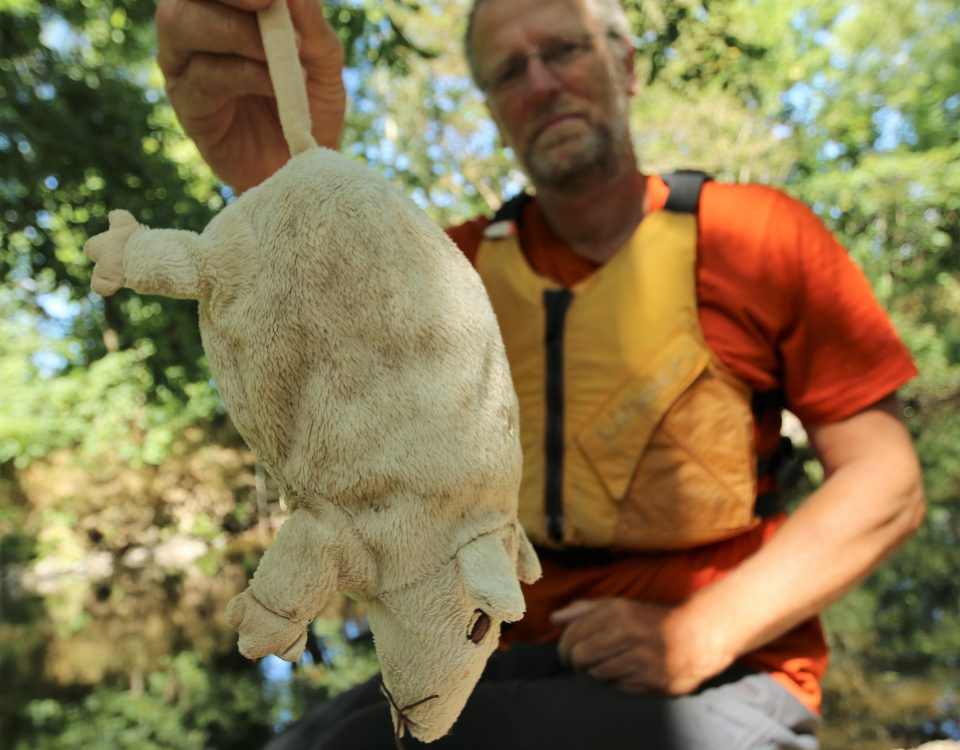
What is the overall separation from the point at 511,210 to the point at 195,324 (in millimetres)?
2083

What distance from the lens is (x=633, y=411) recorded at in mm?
1190

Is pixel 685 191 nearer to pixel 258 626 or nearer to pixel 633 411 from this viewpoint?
pixel 633 411

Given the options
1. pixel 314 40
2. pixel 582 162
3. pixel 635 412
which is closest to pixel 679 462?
pixel 635 412

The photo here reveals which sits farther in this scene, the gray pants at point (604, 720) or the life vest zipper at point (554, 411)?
the life vest zipper at point (554, 411)

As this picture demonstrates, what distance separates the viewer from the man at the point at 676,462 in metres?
1.10

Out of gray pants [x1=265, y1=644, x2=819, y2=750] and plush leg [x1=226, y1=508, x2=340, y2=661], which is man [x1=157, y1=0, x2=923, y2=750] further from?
plush leg [x1=226, y1=508, x2=340, y2=661]

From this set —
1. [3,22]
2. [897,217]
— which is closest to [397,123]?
[897,217]

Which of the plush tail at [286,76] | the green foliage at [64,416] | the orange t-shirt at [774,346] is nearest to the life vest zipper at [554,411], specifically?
the orange t-shirt at [774,346]

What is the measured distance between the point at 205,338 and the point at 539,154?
3.19 feet

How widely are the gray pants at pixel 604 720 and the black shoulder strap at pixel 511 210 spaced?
0.85 metres

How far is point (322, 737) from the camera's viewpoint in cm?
119

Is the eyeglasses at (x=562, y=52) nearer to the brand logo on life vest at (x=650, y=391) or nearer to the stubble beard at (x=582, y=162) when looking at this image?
the stubble beard at (x=582, y=162)

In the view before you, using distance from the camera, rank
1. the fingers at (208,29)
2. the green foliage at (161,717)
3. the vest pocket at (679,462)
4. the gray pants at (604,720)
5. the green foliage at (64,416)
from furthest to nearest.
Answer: the green foliage at (64,416)
the green foliage at (161,717)
the vest pocket at (679,462)
the gray pants at (604,720)
the fingers at (208,29)

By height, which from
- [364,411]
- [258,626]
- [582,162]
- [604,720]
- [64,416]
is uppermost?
[582,162]
